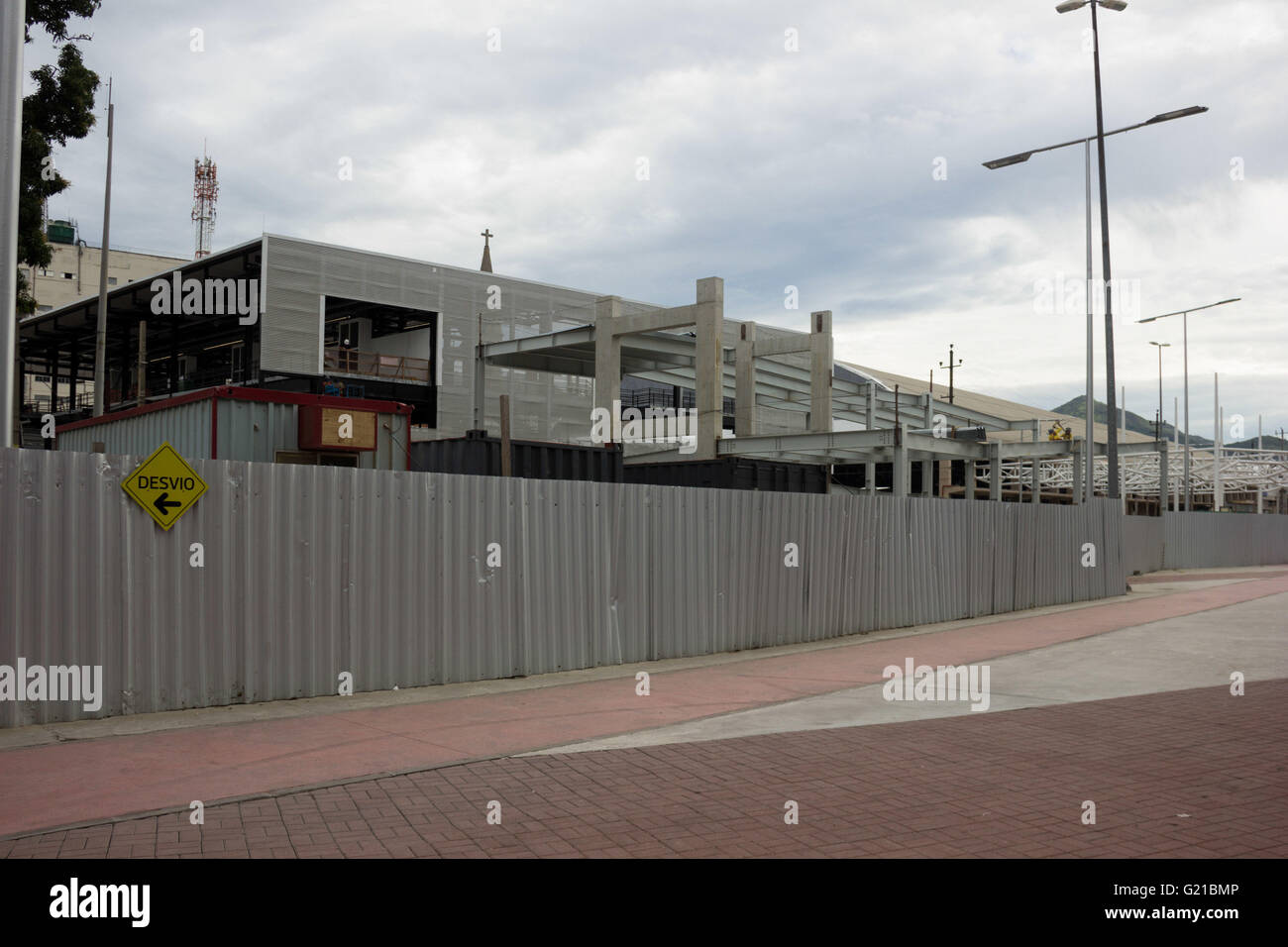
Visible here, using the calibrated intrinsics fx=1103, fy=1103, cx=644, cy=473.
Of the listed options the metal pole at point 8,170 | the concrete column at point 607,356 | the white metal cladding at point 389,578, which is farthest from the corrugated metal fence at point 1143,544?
the metal pole at point 8,170

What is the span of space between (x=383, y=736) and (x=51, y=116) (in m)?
18.1

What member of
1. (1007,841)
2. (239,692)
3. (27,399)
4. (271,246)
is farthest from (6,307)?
(27,399)

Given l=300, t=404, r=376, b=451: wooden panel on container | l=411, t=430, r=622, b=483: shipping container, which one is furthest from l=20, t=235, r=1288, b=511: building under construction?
l=300, t=404, r=376, b=451: wooden panel on container

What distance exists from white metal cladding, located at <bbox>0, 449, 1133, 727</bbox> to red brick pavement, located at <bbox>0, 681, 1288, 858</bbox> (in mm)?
2982

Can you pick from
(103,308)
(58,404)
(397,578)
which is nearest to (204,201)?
(58,404)

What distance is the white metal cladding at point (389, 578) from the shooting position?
870 cm

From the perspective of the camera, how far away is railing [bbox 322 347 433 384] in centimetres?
4384

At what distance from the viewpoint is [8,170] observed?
8602mm

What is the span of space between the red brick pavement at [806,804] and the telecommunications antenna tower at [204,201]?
260 ft

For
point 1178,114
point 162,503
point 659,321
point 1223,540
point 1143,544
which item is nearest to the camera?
point 162,503

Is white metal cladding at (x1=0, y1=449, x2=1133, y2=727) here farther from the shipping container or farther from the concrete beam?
the concrete beam

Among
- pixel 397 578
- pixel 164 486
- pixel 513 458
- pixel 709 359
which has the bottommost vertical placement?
pixel 397 578

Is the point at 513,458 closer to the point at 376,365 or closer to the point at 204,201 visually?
the point at 376,365

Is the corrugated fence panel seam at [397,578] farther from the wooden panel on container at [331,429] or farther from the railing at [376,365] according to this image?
the railing at [376,365]
